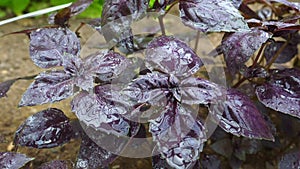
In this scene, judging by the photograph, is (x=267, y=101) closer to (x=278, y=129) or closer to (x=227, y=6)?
(x=227, y=6)

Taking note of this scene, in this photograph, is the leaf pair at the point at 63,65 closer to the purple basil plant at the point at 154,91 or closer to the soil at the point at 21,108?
the purple basil plant at the point at 154,91

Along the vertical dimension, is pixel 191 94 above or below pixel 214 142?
above

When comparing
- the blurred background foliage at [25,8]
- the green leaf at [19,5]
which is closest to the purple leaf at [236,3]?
the blurred background foliage at [25,8]

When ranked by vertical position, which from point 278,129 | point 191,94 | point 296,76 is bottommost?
point 278,129

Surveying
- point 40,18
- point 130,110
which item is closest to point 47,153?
point 130,110

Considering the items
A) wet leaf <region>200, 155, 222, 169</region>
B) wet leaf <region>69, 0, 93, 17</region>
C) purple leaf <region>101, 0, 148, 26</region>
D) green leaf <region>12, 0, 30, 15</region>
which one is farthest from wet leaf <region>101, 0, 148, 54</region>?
green leaf <region>12, 0, 30, 15</region>

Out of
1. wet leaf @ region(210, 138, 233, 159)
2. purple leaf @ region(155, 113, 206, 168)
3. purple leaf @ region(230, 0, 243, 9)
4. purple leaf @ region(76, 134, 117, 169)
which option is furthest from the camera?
wet leaf @ region(210, 138, 233, 159)

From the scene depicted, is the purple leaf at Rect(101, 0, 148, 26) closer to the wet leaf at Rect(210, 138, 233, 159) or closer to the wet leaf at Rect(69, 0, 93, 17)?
the wet leaf at Rect(69, 0, 93, 17)
